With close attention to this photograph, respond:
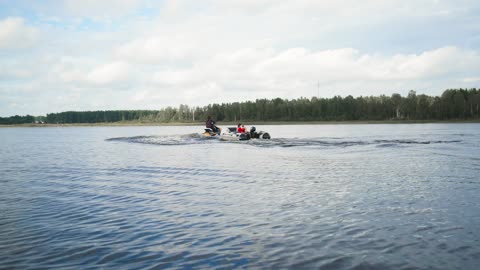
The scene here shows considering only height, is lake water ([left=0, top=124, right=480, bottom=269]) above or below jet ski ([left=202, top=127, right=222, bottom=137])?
below

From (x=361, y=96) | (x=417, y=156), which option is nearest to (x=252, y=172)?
(x=417, y=156)

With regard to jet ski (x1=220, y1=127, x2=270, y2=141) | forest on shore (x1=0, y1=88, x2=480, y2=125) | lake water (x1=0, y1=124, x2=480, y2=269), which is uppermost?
forest on shore (x1=0, y1=88, x2=480, y2=125)

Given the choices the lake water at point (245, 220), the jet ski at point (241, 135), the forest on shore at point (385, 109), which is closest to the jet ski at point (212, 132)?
the jet ski at point (241, 135)

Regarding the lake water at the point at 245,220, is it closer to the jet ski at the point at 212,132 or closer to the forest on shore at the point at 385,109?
the jet ski at the point at 212,132

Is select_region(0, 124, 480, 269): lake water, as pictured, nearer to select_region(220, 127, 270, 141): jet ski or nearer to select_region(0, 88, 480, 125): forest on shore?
select_region(220, 127, 270, 141): jet ski

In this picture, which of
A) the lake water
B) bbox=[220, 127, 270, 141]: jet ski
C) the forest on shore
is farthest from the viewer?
the forest on shore

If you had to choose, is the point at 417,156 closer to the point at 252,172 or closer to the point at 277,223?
the point at 252,172

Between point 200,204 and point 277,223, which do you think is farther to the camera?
point 200,204

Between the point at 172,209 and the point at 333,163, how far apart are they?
47.5 ft

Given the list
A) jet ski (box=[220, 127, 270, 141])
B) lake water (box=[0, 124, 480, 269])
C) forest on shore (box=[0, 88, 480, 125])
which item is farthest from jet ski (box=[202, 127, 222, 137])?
forest on shore (box=[0, 88, 480, 125])

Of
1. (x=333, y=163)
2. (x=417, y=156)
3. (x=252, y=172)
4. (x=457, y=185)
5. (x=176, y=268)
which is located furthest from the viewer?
(x=417, y=156)

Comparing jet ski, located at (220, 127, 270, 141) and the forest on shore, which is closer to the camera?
jet ski, located at (220, 127, 270, 141)

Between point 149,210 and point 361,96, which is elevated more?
point 361,96

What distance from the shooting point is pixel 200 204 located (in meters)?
13.1
